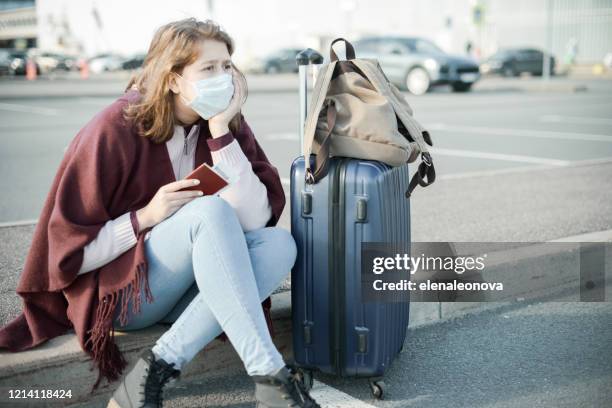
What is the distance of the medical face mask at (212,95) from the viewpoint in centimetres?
259

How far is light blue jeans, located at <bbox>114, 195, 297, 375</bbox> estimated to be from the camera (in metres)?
2.34

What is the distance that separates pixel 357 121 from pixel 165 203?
2.35 ft

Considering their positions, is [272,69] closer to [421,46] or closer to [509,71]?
[509,71]

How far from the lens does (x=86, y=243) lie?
2.41m

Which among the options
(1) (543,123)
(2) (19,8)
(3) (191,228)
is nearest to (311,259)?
(3) (191,228)

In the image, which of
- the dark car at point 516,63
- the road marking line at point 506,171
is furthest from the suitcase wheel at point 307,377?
the dark car at point 516,63

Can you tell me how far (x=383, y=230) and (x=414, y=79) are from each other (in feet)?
59.2

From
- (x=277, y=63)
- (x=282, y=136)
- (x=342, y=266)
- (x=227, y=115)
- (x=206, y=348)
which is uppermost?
(x=227, y=115)

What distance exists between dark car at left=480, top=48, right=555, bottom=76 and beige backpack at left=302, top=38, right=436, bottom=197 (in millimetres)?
30580

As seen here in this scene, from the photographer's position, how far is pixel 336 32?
50969mm

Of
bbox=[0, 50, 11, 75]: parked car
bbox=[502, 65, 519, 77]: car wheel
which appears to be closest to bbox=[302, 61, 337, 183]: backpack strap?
bbox=[502, 65, 519, 77]: car wheel

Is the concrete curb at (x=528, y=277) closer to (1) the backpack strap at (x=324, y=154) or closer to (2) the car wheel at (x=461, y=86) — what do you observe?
(1) the backpack strap at (x=324, y=154)

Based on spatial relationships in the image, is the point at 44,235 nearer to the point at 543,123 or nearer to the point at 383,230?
the point at 383,230

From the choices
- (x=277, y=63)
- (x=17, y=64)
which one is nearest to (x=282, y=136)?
(x=17, y=64)
